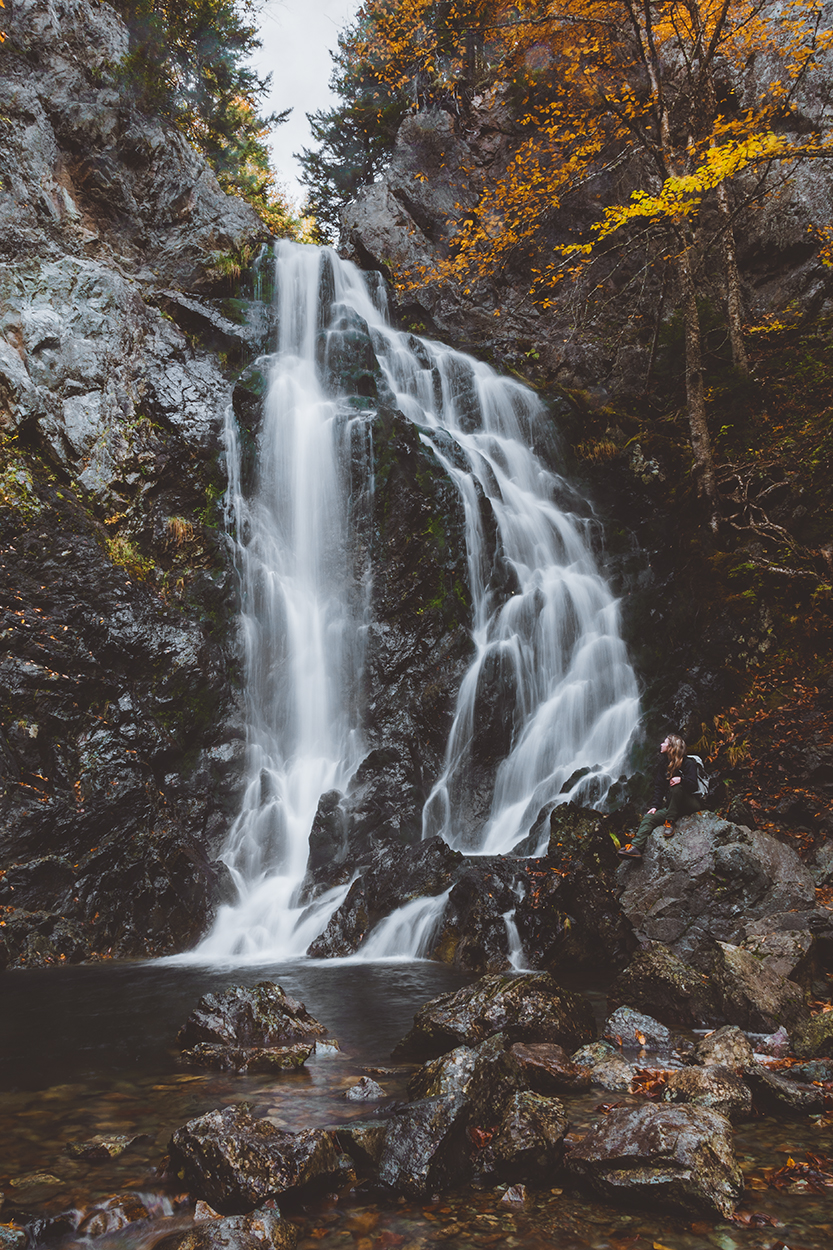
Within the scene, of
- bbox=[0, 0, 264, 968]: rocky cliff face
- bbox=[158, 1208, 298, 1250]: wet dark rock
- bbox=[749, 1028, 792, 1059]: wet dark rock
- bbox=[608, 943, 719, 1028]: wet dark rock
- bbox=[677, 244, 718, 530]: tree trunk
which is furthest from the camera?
bbox=[677, 244, 718, 530]: tree trunk

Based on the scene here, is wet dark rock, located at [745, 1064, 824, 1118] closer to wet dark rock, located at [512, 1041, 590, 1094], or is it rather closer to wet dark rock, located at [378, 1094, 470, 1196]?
wet dark rock, located at [512, 1041, 590, 1094]

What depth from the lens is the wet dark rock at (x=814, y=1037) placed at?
3967 millimetres

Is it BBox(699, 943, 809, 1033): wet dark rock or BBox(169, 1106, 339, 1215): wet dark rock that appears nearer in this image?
BBox(169, 1106, 339, 1215): wet dark rock

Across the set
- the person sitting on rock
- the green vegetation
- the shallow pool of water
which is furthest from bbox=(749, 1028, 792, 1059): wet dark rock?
the green vegetation

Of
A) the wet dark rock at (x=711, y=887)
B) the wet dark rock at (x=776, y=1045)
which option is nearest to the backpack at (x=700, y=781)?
the wet dark rock at (x=711, y=887)

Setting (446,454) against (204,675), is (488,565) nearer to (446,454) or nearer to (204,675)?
(446,454)

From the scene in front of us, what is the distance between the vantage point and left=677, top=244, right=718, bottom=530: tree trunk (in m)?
11.4

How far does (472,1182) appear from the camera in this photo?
116 inches

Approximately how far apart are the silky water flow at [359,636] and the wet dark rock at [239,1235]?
5.45 metres

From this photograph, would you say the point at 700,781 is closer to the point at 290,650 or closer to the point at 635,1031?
the point at 635,1031

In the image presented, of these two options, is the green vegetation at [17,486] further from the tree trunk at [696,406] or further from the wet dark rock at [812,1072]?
the wet dark rock at [812,1072]

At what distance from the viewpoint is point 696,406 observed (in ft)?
38.4

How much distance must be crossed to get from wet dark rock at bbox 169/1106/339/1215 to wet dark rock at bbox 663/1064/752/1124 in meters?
1.80

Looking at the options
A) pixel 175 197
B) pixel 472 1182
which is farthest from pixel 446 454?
pixel 472 1182
